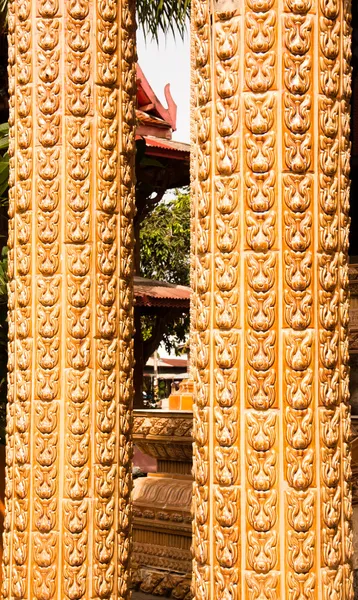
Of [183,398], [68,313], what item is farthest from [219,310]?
[183,398]

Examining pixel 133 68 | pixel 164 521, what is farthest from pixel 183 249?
pixel 133 68

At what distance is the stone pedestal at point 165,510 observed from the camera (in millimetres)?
4945

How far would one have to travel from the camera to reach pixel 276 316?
99.2 inches

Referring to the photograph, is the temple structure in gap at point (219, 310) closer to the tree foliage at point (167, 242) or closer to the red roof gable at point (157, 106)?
the red roof gable at point (157, 106)

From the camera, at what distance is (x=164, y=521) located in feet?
16.6

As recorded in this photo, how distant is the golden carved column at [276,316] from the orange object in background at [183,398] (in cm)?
365

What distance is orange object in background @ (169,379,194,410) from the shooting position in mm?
6262

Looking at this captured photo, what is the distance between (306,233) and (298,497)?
746 millimetres

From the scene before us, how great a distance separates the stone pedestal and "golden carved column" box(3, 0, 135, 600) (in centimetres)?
203

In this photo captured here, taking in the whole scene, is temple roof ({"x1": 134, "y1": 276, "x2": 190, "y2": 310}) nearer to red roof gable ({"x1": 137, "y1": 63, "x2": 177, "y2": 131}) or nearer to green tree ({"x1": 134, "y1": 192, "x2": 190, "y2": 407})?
red roof gable ({"x1": 137, "y1": 63, "x2": 177, "y2": 131})

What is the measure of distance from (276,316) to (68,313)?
0.73m

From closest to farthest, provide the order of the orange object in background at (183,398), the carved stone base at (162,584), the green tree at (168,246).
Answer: the carved stone base at (162,584)
the orange object in background at (183,398)
the green tree at (168,246)

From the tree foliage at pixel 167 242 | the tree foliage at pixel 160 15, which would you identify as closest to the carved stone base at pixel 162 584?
the tree foliage at pixel 160 15

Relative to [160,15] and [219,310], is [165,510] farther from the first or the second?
[160,15]
